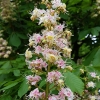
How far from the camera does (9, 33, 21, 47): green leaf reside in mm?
3547

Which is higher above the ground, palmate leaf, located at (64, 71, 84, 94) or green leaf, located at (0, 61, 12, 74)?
green leaf, located at (0, 61, 12, 74)

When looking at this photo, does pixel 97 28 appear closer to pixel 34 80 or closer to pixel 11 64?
pixel 11 64

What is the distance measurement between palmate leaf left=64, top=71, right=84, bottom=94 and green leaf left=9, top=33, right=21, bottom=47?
1.44 m

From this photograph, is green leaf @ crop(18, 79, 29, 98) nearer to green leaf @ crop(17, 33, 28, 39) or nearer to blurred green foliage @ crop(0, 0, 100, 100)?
blurred green foliage @ crop(0, 0, 100, 100)

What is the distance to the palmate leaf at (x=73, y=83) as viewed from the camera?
2.09m

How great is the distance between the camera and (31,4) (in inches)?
149

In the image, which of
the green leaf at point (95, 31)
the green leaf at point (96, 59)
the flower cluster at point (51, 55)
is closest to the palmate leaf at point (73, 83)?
the flower cluster at point (51, 55)

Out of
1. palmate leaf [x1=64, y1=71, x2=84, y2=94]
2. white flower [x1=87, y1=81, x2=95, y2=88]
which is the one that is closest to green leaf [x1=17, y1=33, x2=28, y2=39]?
white flower [x1=87, y1=81, x2=95, y2=88]

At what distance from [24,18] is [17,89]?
1554 millimetres

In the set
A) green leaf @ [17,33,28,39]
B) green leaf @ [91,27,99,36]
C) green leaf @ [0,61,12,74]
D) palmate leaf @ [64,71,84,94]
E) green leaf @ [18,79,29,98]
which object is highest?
green leaf @ [91,27,99,36]

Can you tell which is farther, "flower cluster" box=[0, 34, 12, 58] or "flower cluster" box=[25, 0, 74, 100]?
"flower cluster" box=[0, 34, 12, 58]

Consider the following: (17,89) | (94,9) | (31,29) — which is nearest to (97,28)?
(94,9)

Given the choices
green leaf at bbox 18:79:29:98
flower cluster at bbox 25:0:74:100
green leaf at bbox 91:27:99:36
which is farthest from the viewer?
green leaf at bbox 91:27:99:36

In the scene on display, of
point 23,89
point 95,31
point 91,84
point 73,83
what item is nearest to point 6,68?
point 23,89
